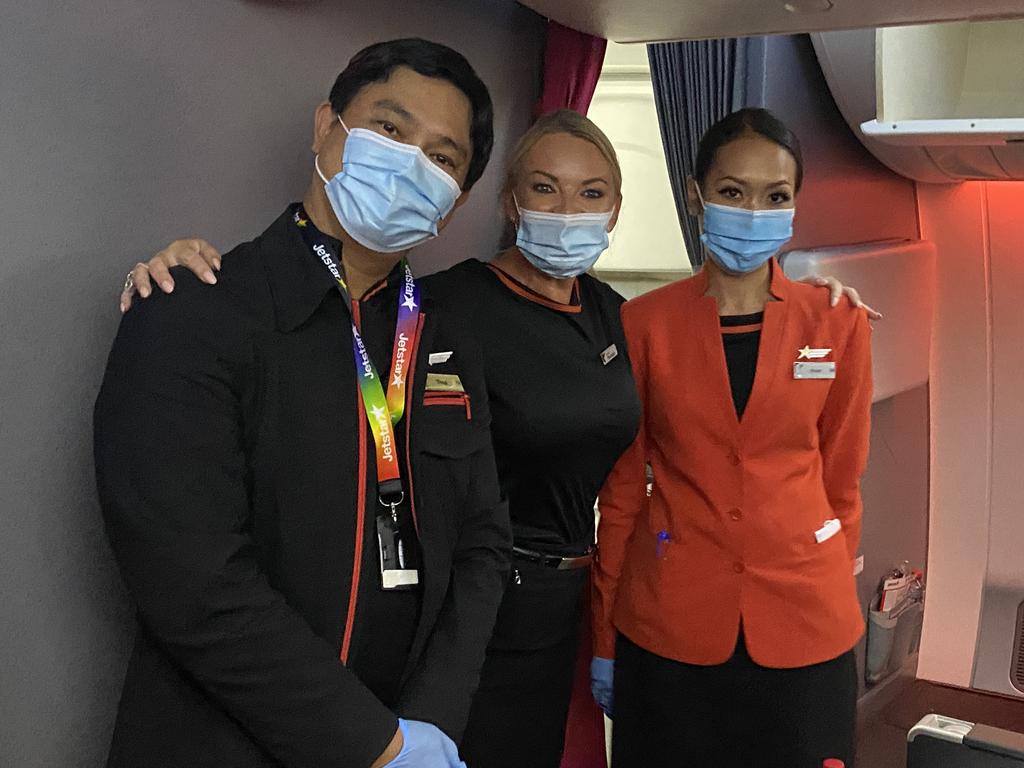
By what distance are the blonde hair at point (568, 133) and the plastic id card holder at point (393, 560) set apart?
0.93m

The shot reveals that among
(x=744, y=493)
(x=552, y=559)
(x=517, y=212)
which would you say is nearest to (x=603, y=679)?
(x=552, y=559)

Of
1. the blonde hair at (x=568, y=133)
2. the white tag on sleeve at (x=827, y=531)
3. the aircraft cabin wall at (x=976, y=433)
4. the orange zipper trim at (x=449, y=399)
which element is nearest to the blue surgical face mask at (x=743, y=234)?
the blonde hair at (x=568, y=133)

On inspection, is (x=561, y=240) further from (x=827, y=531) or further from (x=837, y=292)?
(x=827, y=531)

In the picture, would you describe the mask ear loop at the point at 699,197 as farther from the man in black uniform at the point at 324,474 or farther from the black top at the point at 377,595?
the black top at the point at 377,595

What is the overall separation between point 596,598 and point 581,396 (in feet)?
1.92

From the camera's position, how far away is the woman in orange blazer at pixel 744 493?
2223 millimetres

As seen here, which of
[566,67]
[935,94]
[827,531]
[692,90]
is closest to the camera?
[827,531]

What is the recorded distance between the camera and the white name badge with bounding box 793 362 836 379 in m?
2.22

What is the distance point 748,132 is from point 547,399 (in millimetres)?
758

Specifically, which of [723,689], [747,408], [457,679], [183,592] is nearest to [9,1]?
[183,592]

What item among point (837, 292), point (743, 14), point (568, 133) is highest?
point (743, 14)

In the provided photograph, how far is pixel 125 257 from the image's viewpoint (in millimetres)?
1684

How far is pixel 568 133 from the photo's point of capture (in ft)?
7.18

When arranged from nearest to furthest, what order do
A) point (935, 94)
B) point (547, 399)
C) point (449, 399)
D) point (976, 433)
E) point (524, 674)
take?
point (449, 399) < point (547, 399) < point (524, 674) < point (935, 94) < point (976, 433)
